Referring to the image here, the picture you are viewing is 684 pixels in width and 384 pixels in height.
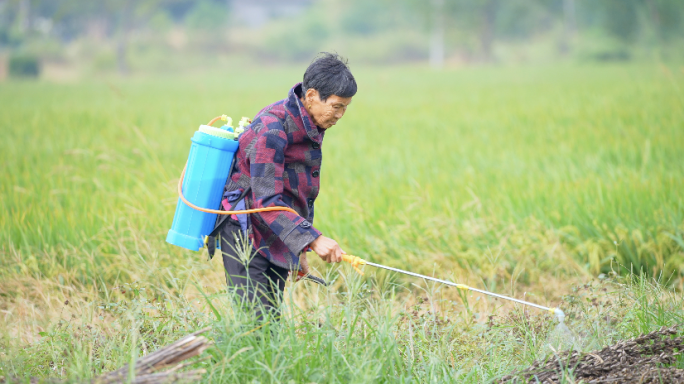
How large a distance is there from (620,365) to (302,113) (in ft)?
3.99

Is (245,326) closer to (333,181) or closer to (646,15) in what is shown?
(333,181)

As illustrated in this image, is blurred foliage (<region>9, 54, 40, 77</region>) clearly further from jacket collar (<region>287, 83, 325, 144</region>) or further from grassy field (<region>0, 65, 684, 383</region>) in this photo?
jacket collar (<region>287, 83, 325, 144</region>)

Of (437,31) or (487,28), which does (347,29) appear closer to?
(437,31)

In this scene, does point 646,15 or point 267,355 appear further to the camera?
point 646,15

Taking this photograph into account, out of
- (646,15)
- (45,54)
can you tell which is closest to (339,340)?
(646,15)

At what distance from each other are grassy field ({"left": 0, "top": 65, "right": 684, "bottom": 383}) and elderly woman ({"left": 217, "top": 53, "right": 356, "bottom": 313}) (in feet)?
0.49

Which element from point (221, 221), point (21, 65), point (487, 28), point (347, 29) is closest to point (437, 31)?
point (487, 28)

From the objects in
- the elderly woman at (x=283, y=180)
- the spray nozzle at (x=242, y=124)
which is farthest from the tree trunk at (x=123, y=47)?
the elderly woman at (x=283, y=180)

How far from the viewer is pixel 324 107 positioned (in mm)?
1958

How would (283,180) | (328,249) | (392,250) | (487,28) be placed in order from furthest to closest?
(487,28)
(392,250)
(283,180)
(328,249)

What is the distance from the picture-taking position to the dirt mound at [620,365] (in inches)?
67.2

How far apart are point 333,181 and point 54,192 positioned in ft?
6.36

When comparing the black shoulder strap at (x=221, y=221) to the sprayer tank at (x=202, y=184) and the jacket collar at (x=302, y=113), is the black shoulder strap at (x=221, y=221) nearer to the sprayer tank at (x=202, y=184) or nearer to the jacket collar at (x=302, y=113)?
the sprayer tank at (x=202, y=184)

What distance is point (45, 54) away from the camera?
3100cm
